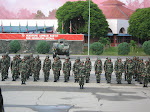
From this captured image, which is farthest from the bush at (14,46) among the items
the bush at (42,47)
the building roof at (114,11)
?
the building roof at (114,11)

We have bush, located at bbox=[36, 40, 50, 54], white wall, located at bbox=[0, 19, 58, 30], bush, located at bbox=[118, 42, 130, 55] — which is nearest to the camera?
bush, located at bbox=[118, 42, 130, 55]

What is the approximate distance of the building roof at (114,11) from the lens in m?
81.5

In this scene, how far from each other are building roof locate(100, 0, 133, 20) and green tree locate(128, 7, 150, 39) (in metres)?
17.8

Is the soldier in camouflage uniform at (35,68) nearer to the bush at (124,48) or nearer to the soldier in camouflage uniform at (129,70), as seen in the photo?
the soldier in camouflage uniform at (129,70)

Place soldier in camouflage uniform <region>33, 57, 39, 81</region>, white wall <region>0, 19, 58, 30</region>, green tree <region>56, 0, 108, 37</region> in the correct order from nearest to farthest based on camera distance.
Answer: soldier in camouflage uniform <region>33, 57, 39, 81</region> < green tree <region>56, 0, 108, 37</region> < white wall <region>0, 19, 58, 30</region>

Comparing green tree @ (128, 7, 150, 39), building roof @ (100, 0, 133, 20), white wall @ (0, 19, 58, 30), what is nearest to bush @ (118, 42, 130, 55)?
green tree @ (128, 7, 150, 39)

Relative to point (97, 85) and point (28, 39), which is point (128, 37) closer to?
point (28, 39)

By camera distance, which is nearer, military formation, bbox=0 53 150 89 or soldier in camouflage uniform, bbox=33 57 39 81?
military formation, bbox=0 53 150 89

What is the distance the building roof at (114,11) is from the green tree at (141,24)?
17.8 meters

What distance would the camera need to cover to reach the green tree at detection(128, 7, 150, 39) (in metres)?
58.4

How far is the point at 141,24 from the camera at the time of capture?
194 ft

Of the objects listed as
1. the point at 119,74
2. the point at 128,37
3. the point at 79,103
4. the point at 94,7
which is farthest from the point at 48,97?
the point at 128,37

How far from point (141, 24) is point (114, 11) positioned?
2588 centimetres

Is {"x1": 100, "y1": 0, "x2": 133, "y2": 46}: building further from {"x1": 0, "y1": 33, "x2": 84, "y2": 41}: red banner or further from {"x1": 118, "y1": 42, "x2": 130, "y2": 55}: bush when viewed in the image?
{"x1": 118, "y1": 42, "x2": 130, "y2": 55}: bush
